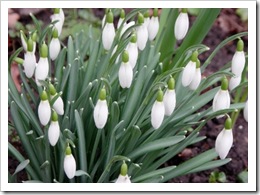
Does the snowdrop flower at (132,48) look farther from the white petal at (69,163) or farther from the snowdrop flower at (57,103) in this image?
the white petal at (69,163)

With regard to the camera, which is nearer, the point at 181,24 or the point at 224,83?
the point at 224,83

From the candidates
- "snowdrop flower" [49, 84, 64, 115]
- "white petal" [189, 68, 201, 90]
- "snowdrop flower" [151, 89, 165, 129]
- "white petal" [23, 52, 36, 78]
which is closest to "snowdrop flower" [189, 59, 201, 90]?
"white petal" [189, 68, 201, 90]

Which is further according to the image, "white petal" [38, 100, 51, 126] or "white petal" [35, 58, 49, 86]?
"white petal" [35, 58, 49, 86]

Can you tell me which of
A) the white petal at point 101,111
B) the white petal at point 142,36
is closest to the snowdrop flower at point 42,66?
the white petal at point 101,111

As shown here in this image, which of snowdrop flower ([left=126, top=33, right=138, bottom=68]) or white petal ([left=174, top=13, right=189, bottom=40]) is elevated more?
white petal ([left=174, top=13, right=189, bottom=40])

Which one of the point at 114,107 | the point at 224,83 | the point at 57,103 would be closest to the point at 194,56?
the point at 224,83

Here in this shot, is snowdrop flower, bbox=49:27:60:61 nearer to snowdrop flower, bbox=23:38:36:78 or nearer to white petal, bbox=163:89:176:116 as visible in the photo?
snowdrop flower, bbox=23:38:36:78

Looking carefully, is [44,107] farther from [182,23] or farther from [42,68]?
[182,23]
